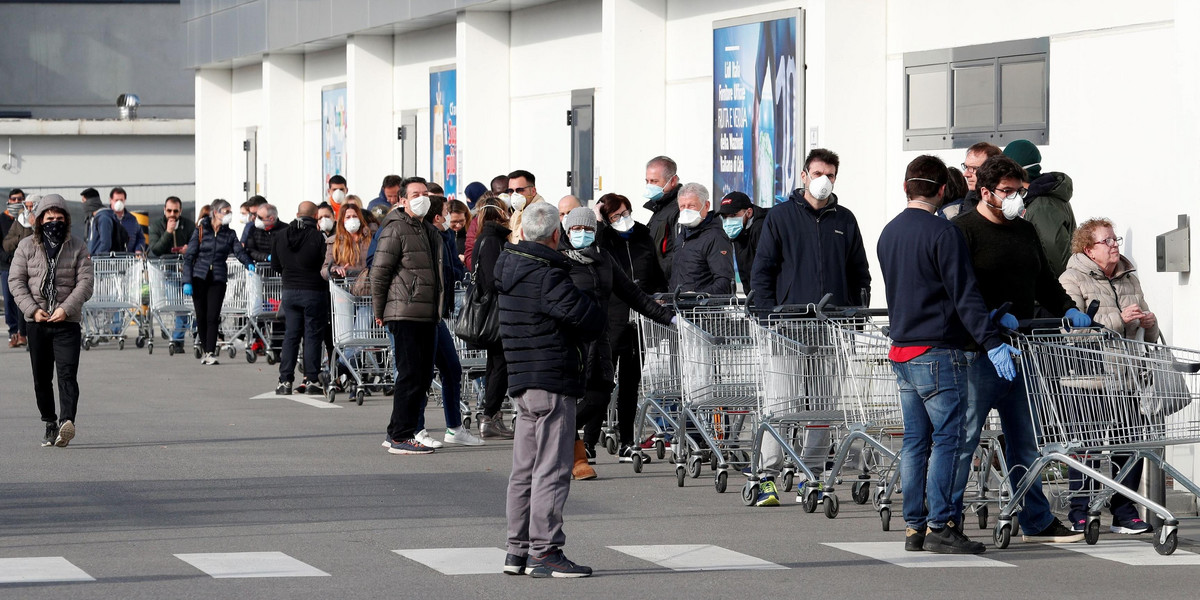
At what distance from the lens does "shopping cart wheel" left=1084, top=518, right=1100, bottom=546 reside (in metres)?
9.17

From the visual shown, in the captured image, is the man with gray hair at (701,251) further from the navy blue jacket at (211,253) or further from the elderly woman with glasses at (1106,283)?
the navy blue jacket at (211,253)

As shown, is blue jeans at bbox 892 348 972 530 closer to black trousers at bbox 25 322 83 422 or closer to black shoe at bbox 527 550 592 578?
black shoe at bbox 527 550 592 578

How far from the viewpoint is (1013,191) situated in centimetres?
895

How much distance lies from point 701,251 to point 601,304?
2187mm

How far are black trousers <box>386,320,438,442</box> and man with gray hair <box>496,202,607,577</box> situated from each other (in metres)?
4.39

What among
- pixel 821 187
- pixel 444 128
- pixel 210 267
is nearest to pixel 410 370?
pixel 821 187

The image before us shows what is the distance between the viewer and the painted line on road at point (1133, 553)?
345 inches

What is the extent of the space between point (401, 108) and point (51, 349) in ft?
52.4

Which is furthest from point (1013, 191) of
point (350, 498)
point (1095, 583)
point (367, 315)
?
point (367, 315)

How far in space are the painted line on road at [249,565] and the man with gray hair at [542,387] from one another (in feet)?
3.17

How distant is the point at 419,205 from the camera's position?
13148mm

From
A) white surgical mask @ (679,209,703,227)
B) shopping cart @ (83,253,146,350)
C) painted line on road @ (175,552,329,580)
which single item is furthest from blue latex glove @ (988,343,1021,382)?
shopping cart @ (83,253,146,350)

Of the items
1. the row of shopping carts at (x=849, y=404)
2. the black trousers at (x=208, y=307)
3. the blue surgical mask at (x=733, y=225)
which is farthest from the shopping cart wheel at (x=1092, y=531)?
the black trousers at (x=208, y=307)

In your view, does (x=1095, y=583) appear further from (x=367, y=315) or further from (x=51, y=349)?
(x=367, y=315)
